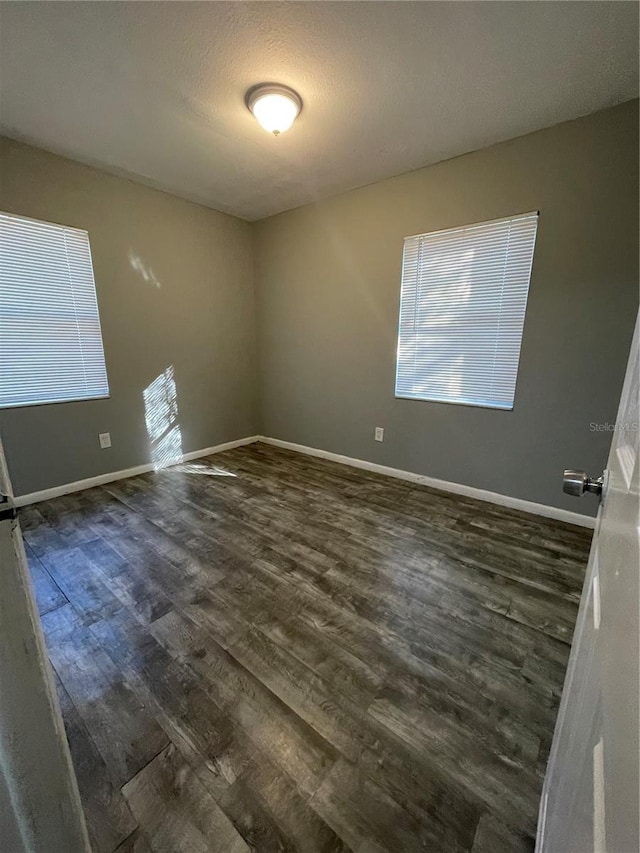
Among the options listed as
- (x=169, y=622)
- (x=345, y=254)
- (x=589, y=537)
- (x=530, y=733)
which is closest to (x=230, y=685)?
(x=169, y=622)

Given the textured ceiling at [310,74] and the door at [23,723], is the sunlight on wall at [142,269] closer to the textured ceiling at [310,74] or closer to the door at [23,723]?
the textured ceiling at [310,74]

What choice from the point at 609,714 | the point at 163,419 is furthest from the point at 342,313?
the point at 609,714

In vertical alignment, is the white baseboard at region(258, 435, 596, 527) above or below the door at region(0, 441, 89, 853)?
below

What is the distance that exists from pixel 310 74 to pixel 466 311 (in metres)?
1.71

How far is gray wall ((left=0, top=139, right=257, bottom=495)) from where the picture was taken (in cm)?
252

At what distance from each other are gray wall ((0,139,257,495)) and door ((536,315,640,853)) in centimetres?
333

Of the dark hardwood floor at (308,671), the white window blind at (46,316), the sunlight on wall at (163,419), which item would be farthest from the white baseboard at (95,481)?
the white window blind at (46,316)

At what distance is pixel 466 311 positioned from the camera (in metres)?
2.58

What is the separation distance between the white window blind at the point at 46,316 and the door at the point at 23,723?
8.60 feet

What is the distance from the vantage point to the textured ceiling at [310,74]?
1.42 meters

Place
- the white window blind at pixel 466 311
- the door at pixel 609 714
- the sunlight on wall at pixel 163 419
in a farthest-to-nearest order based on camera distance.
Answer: the sunlight on wall at pixel 163 419 → the white window blind at pixel 466 311 → the door at pixel 609 714

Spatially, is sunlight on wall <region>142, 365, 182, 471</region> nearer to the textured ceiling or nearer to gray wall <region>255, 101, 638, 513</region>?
gray wall <region>255, 101, 638, 513</region>

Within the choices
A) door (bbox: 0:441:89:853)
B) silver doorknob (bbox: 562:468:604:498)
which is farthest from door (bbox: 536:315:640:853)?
door (bbox: 0:441:89:853)

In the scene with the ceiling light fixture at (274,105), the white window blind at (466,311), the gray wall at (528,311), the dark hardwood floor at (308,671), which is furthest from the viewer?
the white window blind at (466,311)
